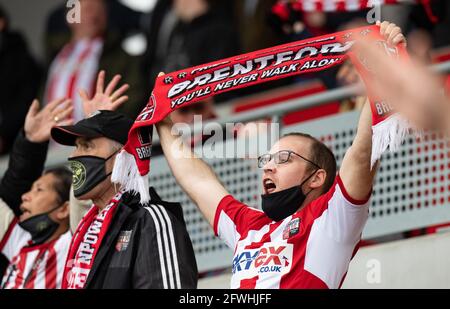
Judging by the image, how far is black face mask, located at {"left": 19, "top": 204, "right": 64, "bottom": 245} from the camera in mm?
6145

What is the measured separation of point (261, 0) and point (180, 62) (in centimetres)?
97

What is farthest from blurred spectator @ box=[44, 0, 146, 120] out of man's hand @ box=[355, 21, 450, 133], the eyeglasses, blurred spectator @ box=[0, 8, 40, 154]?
man's hand @ box=[355, 21, 450, 133]

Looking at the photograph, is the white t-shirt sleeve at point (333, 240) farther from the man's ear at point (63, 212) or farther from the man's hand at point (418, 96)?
the man's ear at point (63, 212)

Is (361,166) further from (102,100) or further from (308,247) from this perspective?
(102,100)

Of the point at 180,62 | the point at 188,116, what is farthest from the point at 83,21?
the point at 188,116

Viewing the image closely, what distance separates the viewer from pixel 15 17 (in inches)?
491

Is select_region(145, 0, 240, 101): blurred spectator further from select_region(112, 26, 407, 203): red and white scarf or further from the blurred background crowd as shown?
select_region(112, 26, 407, 203): red and white scarf

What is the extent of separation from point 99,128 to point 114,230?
0.61m

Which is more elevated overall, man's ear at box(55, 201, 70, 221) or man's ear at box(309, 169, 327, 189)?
man's ear at box(309, 169, 327, 189)

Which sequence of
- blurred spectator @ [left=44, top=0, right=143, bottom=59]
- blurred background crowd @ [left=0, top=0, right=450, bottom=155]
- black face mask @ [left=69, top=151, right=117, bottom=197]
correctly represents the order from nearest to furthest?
black face mask @ [left=69, top=151, right=117, bottom=197], blurred background crowd @ [left=0, top=0, right=450, bottom=155], blurred spectator @ [left=44, top=0, right=143, bottom=59]

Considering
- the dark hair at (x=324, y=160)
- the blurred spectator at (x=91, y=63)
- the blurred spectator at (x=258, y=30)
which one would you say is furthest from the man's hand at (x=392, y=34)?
the blurred spectator at (x=91, y=63)

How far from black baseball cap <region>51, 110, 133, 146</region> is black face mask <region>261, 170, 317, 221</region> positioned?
103 cm

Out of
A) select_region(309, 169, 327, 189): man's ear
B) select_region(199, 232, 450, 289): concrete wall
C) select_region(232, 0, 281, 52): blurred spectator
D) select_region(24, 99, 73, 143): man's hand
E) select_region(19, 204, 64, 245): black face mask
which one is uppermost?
select_region(232, 0, 281, 52): blurred spectator

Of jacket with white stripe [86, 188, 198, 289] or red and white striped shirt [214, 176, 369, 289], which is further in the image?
jacket with white stripe [86, 188, 198, 289]
